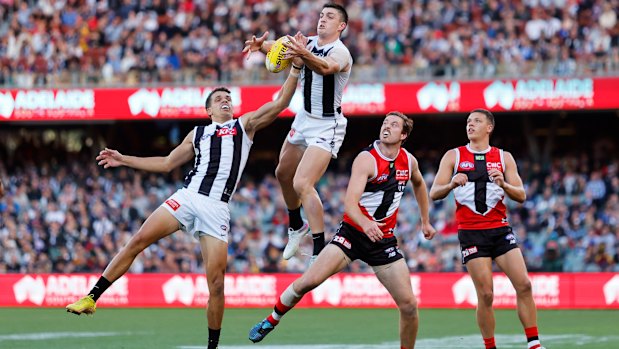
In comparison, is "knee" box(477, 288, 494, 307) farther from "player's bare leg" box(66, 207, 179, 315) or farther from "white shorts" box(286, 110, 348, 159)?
"player's bare leg" box(66, 207, 179, 315)

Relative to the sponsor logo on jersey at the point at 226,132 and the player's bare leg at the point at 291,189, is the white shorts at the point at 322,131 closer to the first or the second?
the player's bare leg at the point at 291,189

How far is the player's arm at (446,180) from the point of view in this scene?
10695 millimetres

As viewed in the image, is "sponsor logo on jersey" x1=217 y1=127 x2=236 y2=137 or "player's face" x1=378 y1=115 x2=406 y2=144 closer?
"player's face" x1=378 y1=115 x2=406 y2=144

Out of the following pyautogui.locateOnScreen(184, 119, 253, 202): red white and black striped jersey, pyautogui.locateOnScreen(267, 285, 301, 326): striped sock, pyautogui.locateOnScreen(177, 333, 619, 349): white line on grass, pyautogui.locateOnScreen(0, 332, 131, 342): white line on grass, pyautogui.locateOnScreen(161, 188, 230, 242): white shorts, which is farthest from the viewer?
pyautogui.locateOnScreen(0, 332, 131, 342): white line on grass

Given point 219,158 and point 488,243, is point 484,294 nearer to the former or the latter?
point 488,243

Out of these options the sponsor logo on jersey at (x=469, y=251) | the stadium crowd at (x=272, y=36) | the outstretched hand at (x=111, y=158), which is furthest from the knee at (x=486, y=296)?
the stadium crowd at (x=272, y=36)

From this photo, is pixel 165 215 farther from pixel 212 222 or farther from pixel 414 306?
pixel 414 306

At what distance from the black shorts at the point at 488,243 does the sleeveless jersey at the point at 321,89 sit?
1.83 metres

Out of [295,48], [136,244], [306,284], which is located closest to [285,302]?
[306,284]

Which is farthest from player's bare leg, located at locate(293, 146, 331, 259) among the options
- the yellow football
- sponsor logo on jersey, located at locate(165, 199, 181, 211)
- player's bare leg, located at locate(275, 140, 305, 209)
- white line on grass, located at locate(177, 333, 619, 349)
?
white line on grass, located at locate(177, 333, 619, 349)

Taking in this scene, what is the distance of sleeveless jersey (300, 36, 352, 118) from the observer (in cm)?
1107

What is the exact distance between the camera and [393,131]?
1051 centimetres

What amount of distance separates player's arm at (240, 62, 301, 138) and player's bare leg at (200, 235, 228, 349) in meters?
1.18

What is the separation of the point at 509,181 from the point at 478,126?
0.62 metres
